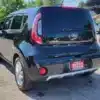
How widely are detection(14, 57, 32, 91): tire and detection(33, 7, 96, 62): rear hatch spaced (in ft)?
1.84

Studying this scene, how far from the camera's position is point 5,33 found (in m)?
6.64

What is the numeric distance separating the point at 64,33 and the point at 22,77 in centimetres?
129

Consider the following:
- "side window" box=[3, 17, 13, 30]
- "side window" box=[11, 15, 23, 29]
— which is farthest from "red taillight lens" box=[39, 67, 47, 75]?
"side window" box=[3, 17, 13, 30]

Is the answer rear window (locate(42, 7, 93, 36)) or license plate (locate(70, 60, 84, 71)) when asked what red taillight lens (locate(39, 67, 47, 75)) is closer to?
license plate (locate(70, 60, 84, 71))

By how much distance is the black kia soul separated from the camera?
505 centimetres

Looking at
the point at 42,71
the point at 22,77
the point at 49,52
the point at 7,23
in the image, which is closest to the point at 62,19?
the point at 49,52

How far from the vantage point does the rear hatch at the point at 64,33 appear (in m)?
5.12

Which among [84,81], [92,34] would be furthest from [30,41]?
[84,81]

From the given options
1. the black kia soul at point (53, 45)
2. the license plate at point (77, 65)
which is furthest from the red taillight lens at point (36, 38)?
the license plate at point (77, 65)

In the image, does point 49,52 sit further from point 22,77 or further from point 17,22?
point 17,22

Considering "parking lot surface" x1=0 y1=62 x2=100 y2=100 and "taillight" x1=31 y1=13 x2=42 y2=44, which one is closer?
"taillight" x1=31 y1=13 x2=42 y2=44

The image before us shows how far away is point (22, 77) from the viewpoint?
18.3ft

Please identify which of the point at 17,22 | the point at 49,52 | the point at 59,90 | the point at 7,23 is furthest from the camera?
the point at 7,23

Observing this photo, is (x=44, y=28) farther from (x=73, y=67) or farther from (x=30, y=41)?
(x=73, y=67)
